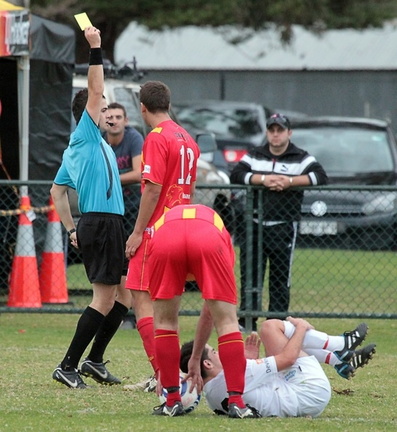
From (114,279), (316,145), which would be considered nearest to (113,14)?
(316,145)

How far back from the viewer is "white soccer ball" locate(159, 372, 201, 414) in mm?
7223

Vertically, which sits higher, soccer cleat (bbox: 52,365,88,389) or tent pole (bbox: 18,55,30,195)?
tent pole (bbox: 18,55,30,195)

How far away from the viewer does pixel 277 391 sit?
734 centimetres

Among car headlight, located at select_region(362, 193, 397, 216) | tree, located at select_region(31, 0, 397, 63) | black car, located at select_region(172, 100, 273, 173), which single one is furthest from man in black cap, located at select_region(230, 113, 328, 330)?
tree, located at select_region(31, 0, 397, 63)

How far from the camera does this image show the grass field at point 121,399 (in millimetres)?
6949

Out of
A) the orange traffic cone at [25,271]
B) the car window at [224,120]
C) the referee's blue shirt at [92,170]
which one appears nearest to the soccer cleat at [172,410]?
the referee's blue shirt at [92,170]

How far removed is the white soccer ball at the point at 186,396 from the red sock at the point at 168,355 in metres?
0.12

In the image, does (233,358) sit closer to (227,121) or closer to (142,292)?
(142,292)

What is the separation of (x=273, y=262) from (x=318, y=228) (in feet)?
7.30

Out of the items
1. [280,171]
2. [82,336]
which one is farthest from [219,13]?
[82,336]

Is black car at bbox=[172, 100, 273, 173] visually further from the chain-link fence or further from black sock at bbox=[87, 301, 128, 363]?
black sock at bbox=[87, 301, 128, 363]

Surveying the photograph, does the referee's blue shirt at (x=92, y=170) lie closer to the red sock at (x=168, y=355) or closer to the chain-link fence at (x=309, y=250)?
the red sock at (x=168, y=355)

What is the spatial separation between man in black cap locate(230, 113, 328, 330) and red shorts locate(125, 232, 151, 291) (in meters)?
3.46

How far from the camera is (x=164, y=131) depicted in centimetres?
806
